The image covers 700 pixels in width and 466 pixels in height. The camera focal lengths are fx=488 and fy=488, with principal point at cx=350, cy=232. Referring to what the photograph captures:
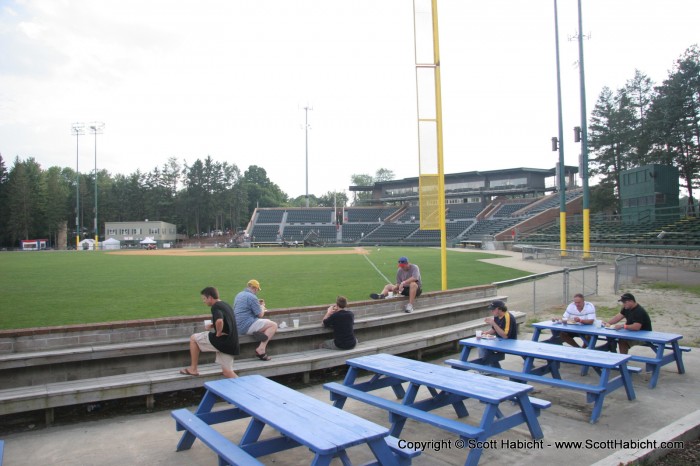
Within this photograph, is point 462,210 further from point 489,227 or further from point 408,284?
point 408,284

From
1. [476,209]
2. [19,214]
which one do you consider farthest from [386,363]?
[19,214]

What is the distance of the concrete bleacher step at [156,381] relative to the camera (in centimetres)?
536

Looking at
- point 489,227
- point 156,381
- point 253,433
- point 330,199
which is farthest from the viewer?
point 330,199

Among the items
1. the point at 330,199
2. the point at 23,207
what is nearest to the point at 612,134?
the point at 23,207

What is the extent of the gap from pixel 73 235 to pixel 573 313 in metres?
104

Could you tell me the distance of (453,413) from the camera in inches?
233

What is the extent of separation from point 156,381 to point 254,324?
156cm

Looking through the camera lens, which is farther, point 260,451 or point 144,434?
point 144,434

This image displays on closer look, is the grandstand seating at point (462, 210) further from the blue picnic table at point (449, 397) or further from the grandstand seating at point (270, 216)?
the blue picnic table at point (449, 397)

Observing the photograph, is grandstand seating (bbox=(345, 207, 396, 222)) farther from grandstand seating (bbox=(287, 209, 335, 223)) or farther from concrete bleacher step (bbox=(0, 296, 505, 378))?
concrete bleacher step (bbox=(0, 296, 505, 378))

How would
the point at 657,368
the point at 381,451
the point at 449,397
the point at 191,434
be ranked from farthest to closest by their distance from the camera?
the point at 657,368 → the point at 449,397 → the point at 191,434 → the point at 381,451

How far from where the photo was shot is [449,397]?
18.2ft

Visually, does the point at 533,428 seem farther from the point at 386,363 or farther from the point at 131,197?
the point at 131,197

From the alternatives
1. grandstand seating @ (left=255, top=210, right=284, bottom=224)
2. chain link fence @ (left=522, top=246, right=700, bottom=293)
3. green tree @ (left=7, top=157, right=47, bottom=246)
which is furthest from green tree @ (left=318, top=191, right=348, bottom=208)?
chain link fence @ (left=522, top=246, right=700, bottom=293)
